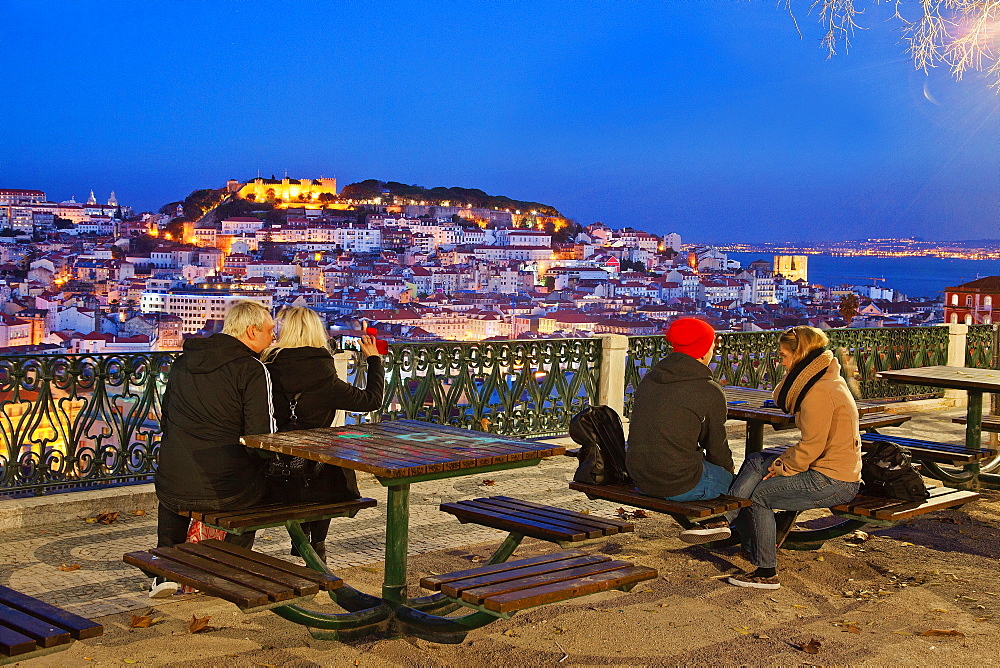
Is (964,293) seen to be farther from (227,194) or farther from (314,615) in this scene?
(227,194)

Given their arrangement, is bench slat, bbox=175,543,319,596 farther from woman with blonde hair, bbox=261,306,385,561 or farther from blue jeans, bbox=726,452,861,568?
blue jeans, bbox=726,452,861,568

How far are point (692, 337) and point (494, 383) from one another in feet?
14.7

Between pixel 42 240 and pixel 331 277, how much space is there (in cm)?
2472

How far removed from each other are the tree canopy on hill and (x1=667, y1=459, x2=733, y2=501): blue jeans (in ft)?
407

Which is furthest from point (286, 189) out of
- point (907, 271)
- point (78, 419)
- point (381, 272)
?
point (78, 419)

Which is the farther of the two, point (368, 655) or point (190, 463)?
point (190, 463)

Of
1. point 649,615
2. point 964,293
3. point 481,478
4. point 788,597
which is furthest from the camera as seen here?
point 964,293

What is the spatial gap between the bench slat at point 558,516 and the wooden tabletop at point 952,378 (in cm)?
388

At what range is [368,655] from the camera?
13.9 ft

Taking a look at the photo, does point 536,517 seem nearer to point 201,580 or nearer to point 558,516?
point 558,516

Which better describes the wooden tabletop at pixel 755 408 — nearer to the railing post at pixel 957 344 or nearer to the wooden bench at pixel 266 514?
the wooden bench at pixel 266 514

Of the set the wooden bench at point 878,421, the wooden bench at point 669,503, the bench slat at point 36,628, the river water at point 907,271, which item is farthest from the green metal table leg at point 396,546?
the river water at point 907,271

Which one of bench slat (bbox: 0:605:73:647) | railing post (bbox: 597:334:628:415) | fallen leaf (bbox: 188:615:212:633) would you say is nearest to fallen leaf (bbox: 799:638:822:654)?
fallen leaf (bbox: 188:615:212:633)

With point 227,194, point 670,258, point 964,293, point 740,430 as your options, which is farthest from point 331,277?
point 740,430
